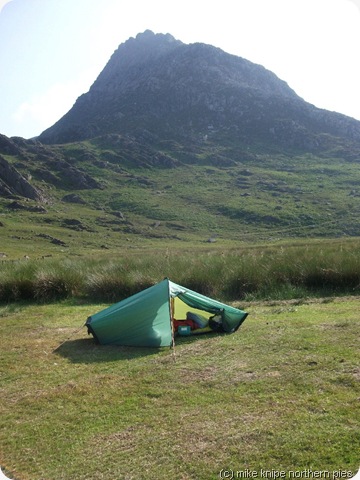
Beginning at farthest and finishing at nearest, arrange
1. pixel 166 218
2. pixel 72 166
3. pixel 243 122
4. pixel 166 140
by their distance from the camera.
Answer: pixel 243 122, pixel 166 140, pixel 72 166, pixel 166 218

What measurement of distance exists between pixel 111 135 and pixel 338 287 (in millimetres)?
159116

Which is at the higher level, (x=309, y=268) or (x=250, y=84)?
(x=250, y=84)

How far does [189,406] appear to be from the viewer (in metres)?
6.04

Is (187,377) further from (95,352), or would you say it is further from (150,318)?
(95,352)

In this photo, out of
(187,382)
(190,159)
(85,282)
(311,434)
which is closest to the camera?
(311,434)

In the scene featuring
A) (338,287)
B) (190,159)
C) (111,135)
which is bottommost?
(338,287)

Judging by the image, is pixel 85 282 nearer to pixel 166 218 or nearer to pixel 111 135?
pixel 166 218

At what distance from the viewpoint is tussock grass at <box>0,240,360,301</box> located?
48.8 ft

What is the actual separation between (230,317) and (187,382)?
11.1 feet

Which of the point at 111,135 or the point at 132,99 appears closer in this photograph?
the point at 111,135

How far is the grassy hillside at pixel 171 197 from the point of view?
86.8 meters

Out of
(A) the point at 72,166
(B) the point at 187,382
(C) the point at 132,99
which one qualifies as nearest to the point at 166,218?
(A) the point at 72,166

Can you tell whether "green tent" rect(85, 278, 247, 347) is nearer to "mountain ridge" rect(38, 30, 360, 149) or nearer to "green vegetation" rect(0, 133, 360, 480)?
"green vegetation" rect(0, 133, 360, 480)

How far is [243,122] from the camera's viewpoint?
173375 millimetres
